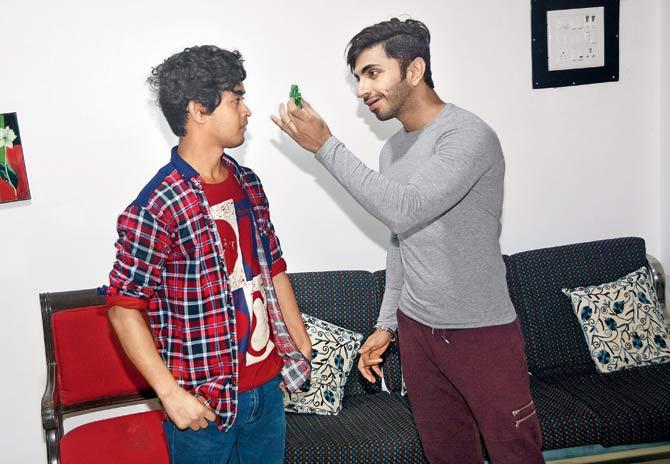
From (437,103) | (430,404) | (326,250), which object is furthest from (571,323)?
(437,103)

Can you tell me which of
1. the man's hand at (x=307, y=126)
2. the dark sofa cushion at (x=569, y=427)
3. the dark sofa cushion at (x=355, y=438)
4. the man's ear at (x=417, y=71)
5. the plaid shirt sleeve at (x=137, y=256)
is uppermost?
the man's ear at (x=417, y=71)

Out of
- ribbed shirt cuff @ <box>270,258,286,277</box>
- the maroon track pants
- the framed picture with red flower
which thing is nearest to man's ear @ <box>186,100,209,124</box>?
ribbed shirt cuff @ <box>270,258,286,277</box>

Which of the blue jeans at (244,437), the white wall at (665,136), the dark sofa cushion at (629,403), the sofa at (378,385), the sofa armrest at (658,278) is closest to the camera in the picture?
the blue jeans at (244,437)

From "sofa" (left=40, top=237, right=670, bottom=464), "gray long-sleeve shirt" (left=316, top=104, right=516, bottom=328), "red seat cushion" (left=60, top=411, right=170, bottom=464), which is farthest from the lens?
"sofa" (left=40, top=237, right=670, bottom=464)

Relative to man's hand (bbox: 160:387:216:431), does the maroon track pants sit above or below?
below

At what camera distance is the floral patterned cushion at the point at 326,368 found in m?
2.79

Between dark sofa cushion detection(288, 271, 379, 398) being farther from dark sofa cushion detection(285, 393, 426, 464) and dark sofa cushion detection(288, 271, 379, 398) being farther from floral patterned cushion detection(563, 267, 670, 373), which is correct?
floral patterned cushion detection(563, 267, 670, 373)

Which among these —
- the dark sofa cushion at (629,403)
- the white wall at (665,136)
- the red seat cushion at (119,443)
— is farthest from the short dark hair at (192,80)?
the white wall at (665,136)

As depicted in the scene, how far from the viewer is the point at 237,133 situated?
1.71 metres

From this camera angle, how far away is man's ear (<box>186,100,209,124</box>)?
65.1 inches

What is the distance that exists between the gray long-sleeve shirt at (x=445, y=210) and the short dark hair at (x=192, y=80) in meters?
0.30

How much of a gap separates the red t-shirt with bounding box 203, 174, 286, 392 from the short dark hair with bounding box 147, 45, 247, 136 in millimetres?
188

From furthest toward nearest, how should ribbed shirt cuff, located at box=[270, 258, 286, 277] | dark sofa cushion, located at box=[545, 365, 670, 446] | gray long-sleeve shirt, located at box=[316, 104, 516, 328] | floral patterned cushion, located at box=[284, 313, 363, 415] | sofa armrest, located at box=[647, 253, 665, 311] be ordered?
sofa armrest, located at box=[647, 253, 665, 311], floral patterned cushion, located at box=[284, 313, 363, 415], dark sofa cushion, located at box=[545, 365, 670, 446], ribbed shirt cuff, located at box=[270, 258, 286, 277], gray long-sleeve shirt, located at box=[316, 104, 516, 328]

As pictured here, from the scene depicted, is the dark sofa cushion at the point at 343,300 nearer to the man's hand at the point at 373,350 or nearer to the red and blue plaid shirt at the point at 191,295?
the man's hand at the point at 373,350
